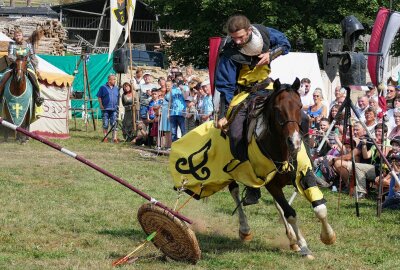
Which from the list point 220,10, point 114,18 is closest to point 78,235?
point 114,18

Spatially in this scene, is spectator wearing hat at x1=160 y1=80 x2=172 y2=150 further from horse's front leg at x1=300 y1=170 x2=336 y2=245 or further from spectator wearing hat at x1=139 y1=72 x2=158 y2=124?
horse's front leg at x1=300 y1=170 x2=336 y2=245

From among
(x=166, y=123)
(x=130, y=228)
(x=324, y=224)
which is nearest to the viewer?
(x=324, y=224)

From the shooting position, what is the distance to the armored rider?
802cm

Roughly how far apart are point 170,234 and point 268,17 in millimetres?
31444

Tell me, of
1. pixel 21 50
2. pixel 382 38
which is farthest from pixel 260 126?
pixel 21 50

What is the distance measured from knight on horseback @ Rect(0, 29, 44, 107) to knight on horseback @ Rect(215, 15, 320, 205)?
10.4 meters

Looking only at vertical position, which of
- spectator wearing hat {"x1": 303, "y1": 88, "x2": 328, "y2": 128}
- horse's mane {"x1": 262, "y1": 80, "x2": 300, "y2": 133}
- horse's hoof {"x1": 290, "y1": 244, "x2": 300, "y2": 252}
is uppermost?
horse's mane {"x1": 262, "y1": 80, "x2": 300, "y2": 133}

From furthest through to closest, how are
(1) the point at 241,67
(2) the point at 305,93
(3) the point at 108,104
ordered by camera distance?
(3) the point at 108,104, (2) the point at 305,93, (1) the point at 241,67

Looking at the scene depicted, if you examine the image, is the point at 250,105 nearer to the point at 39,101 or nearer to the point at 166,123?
the point at 166,123

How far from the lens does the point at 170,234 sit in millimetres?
7473

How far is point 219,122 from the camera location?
8.09 meters

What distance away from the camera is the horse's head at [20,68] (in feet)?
59.1

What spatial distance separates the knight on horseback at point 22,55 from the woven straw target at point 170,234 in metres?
11.1

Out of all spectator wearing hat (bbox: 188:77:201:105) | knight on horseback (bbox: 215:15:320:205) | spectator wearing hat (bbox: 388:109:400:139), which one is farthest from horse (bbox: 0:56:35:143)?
knight on horseback (bbox: 215:15:320:205)
